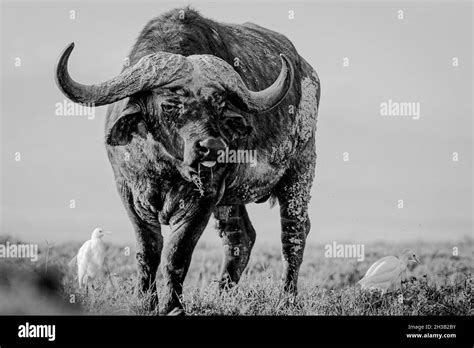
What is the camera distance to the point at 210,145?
11.0 m

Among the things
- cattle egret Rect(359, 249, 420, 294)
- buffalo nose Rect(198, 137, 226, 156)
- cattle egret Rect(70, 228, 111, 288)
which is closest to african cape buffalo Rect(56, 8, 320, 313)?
buffalo nose Rect(198, 137, 226, 156)

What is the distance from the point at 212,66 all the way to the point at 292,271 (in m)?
2.90

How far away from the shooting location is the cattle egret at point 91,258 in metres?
13.0

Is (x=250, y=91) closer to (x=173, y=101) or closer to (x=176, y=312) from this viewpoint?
(x=173, y=101)

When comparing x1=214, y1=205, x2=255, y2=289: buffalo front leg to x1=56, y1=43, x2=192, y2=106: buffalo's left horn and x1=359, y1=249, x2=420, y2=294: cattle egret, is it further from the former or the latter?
x1=56, y1=43, x2=192, y2=106: buffalo's left horn

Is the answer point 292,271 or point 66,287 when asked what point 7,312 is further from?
point 292,271

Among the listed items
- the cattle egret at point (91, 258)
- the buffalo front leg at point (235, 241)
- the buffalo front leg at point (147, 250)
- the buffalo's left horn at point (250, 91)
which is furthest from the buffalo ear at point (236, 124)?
the cattle egret at point (91, 258)

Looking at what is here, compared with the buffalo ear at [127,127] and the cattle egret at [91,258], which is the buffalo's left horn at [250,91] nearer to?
the buffalo ear at [127,127]

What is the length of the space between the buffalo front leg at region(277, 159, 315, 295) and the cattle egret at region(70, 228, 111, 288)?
1902 millimetres

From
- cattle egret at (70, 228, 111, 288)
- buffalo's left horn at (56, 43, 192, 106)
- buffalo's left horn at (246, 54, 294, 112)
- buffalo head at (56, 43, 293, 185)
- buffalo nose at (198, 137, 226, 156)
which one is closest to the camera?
buffalo nose at (198, 137, 226, 156)

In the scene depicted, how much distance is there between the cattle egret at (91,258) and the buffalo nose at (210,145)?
8.43 ft

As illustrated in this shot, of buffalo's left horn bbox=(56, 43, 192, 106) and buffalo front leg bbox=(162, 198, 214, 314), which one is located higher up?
buffalo's left horn bbox=(56, 43, 192, 106)

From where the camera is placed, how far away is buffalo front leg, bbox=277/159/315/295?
1334 cm
